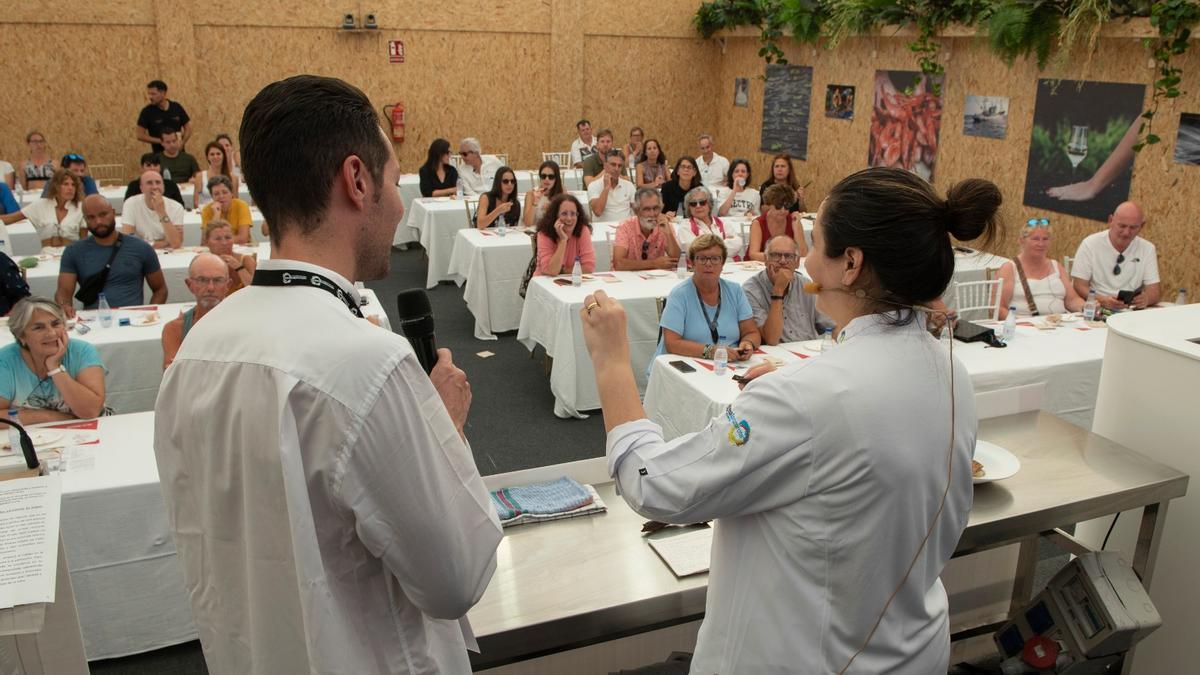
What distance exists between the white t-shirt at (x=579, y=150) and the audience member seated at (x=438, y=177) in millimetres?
2475

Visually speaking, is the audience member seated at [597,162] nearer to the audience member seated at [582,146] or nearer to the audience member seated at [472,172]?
the audience member seated at [582,146]

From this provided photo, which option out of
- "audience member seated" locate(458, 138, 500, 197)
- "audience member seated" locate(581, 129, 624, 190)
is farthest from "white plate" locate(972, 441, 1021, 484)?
"audience member seated" locate(581, 129, 624, 190)

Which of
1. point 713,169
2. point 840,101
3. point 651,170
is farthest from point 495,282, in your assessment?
point 840,101

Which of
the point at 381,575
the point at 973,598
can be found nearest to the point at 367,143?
the point at 381,575

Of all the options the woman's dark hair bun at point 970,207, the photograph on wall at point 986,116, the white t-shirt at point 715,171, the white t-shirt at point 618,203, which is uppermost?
the photograph on wall at point 986,116

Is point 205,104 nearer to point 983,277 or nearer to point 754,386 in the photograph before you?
point 983,277

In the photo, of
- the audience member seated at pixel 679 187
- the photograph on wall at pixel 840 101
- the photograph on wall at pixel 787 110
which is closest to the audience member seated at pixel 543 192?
the audience member seated at pixel 679 187

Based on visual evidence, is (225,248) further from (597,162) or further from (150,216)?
(597,162)

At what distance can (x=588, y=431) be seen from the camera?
5.70 metres

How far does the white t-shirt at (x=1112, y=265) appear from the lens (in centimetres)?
617

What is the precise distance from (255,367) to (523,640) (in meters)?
1.09

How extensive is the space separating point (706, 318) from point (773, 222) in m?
2.49

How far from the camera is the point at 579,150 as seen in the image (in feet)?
40.5

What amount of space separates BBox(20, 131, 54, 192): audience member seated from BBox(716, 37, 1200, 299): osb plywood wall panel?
909 centimetres
